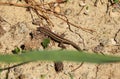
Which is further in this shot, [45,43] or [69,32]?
[69,32]

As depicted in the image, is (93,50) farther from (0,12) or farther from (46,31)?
(0,12)

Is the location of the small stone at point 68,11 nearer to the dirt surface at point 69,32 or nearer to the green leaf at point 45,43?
the dirt surface at point 69,32

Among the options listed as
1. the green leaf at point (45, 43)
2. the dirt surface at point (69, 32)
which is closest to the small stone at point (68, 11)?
the dirt surface at point (69, 32)

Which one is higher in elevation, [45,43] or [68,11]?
[68,11]

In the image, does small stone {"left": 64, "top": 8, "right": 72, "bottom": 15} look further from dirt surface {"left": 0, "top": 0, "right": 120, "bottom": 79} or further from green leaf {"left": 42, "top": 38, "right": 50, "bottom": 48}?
green leaf {"left": 42, "top": 38, "right": 50, "bottom": 48}

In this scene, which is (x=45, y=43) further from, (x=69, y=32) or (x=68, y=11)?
(x=68, y=11)

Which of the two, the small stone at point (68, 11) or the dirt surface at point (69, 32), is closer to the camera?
the dirt surface at point (69, 32)

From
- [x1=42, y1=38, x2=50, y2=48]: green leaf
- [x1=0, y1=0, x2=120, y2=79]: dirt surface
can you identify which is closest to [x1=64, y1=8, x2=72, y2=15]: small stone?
[x1=0, y1=0, x2=120, y2=79]: dirt surface

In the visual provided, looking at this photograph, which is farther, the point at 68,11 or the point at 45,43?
the point at 68,11

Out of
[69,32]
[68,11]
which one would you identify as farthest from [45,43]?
[68,11]
